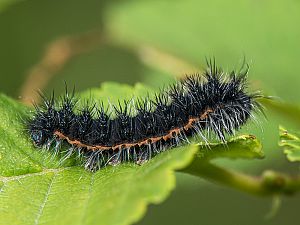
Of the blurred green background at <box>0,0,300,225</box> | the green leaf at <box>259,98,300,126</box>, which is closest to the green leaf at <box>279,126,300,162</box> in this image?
the blurred green background at <box>0,0,300,225</box>

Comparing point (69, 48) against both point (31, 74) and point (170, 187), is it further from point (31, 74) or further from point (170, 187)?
point (170, 187)

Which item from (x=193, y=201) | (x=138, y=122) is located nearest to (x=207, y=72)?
(x=138, y=122)

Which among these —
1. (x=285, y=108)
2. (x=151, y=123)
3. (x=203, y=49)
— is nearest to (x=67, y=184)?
(x=151, y=123)

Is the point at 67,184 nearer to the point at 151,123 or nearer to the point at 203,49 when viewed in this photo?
the point at 151,123

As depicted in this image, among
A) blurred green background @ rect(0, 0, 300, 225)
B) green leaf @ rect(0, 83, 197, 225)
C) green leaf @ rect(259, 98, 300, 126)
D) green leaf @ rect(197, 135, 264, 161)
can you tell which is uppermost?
blurred green background @ rect(0, 0, 300, 225)

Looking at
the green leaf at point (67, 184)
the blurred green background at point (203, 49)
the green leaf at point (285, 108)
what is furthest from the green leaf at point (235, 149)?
the green leaf at point (285, 108)

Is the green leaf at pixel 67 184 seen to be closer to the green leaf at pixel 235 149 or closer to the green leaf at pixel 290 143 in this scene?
the green leaf at pixel 235 149

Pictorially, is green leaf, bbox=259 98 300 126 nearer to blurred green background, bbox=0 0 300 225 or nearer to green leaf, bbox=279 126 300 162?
blurred green background, bbox=0 0 300 225
